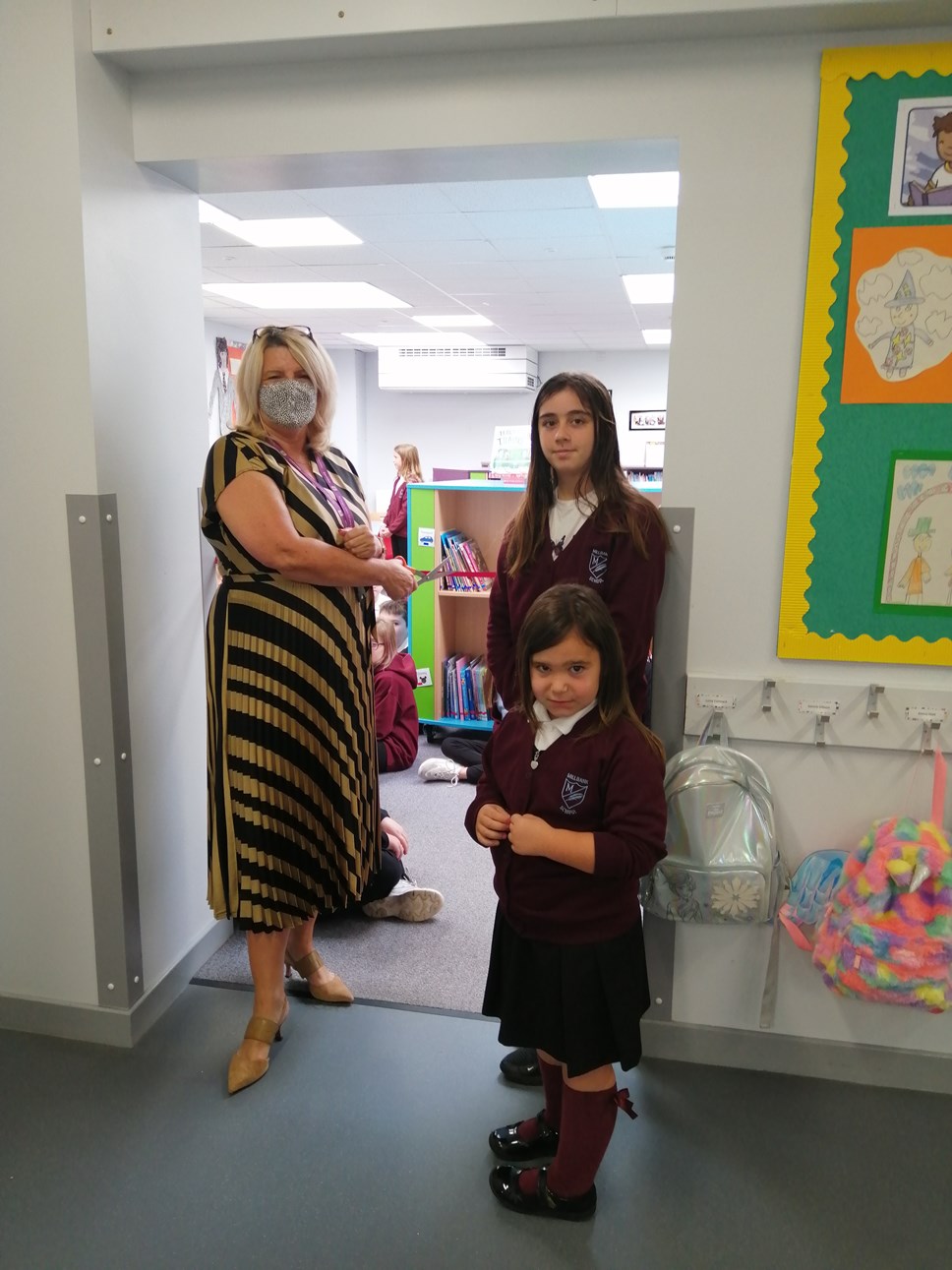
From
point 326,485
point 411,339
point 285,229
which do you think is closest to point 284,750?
point 326,485

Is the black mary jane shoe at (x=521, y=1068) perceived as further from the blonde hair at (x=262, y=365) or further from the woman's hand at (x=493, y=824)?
the blonde hair at (x=262, y=365)

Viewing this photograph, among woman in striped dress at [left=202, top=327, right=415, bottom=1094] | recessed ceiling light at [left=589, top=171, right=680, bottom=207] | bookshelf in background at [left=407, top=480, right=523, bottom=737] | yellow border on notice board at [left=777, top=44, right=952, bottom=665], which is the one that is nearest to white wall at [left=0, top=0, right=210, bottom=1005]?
woman in striped dress at [left=202, top=327, right=415, bottom=1094]

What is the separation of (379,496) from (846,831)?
10.4 m

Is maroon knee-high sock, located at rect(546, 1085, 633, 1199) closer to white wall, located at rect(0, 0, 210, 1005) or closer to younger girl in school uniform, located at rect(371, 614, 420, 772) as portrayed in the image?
white wall, located at rect(0, 0, 210, 1005)

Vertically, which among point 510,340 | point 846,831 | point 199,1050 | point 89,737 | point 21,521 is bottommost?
point 199,1050

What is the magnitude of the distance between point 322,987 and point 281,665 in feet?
2.96

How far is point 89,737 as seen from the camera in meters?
1.95

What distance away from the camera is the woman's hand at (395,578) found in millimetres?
1880

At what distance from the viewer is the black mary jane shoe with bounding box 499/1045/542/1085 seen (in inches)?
75.2

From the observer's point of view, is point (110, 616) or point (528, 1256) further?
point (110, 616)

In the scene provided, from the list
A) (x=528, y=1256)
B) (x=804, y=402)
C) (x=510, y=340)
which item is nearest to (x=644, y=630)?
(x=804, y=402)

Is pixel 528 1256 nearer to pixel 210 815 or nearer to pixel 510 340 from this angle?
pixel 210 815

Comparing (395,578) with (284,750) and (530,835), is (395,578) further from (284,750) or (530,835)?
(530,835)

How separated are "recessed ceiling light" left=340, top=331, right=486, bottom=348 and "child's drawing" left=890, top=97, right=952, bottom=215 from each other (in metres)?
8.45
